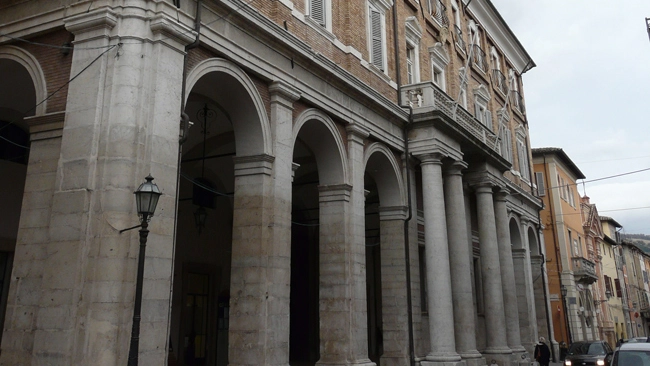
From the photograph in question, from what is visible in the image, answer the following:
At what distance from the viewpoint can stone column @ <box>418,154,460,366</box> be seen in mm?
16234

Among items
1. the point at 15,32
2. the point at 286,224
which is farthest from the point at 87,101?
the point at 286,224

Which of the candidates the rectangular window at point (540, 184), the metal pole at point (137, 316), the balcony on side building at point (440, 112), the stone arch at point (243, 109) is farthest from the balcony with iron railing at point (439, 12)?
the rectangular window at point (540, 184)

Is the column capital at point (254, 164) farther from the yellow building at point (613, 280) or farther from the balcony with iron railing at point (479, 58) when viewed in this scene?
the yellow building at point (613, 280)

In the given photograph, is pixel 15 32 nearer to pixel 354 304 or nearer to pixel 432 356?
pixel 354 304

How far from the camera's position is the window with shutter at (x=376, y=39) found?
1747cm

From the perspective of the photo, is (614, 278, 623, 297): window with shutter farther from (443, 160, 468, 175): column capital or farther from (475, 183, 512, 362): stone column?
(443, 160, 468, 175): column capital

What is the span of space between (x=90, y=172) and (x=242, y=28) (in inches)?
179

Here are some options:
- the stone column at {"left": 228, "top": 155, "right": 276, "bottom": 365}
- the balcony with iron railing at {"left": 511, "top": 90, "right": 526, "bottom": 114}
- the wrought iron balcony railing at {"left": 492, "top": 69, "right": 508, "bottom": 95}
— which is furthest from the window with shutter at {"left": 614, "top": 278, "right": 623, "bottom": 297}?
the stone column at {"left": 228, "top": 155, "right": 276, "bottom": 365}

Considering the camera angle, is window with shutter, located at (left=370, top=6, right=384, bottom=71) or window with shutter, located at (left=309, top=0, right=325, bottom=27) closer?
window with shutter, located at (left=309, top=0, right=325, bottom=27)

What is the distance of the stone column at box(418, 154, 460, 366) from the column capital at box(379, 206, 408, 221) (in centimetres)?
68

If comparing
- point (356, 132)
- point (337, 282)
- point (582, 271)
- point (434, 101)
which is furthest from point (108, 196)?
point (582, 271)

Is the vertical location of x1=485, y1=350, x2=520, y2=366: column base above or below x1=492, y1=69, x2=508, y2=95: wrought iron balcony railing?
below

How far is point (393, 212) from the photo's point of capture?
17359 mm

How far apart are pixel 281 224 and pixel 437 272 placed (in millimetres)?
6535
